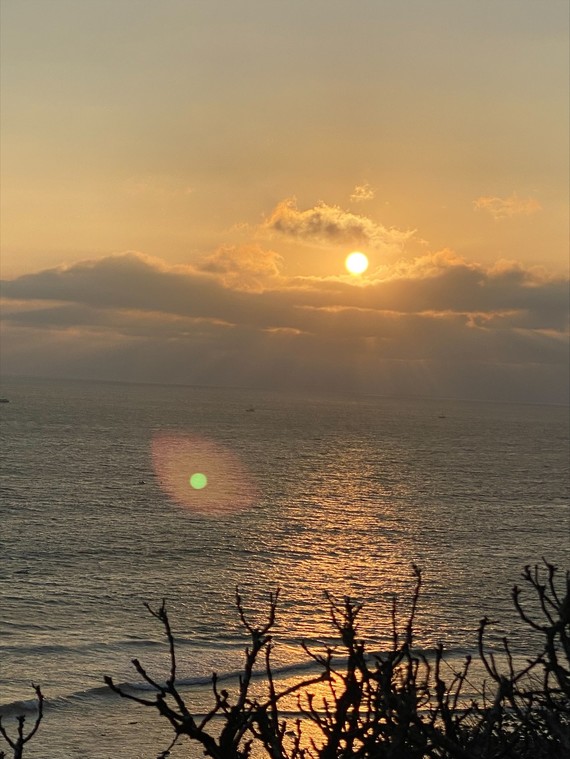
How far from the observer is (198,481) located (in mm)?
124000

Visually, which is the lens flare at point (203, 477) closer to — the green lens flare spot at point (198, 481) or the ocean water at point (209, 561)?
the green lens flare spot at point (198, 481)

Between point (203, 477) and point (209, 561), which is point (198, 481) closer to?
point (203, 477)

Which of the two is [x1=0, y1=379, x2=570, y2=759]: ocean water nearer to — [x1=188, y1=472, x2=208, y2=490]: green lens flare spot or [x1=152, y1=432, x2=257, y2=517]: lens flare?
[x1=152, y1=432, x2=257, y2=517]: lens flare

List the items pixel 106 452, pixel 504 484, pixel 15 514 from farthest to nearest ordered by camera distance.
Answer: pixel 106 452, pixel 504 484, pixel 15 514

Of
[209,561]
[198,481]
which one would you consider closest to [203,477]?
[198,481]

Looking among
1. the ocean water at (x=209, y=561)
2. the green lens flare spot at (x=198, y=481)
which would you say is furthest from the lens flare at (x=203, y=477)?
the ocean water at (x=209, y=561)

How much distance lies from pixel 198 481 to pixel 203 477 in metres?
4.88

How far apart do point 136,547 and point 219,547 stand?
6.43 metres

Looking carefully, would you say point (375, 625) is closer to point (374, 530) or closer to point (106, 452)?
point (374, 530)

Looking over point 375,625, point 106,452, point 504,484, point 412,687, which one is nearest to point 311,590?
point 375,625

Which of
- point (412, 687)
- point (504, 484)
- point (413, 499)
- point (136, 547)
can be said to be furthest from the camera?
point (504, 484)

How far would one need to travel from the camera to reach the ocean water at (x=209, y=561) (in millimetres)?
37594

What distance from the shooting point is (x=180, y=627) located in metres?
45.9

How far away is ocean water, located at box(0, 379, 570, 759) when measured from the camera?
37594mm
